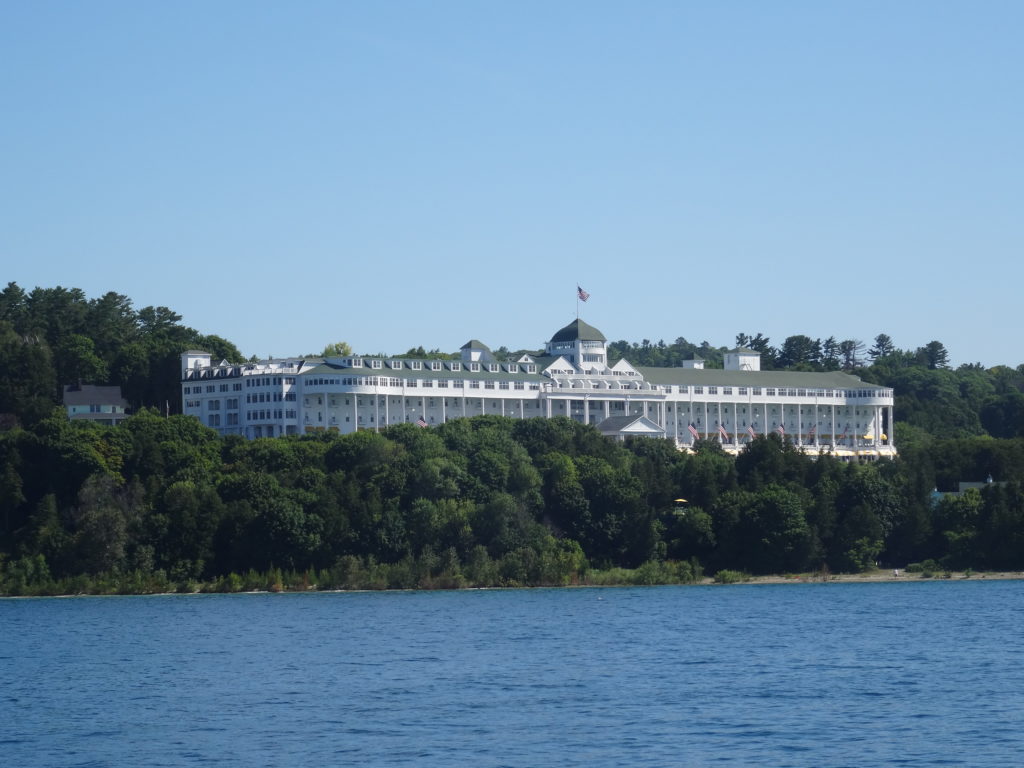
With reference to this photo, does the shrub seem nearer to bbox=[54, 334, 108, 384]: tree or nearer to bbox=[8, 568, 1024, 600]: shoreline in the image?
bbox=[8, 568, 1024, 600]: shoreline

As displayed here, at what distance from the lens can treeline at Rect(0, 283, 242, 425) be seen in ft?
473

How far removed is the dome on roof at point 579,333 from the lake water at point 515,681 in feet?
235

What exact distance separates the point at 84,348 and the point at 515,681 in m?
101

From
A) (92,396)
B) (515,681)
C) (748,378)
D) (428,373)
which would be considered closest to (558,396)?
(428,373)

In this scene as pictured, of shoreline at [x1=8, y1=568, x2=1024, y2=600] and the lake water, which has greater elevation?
shoreline at [x1=8, y1=568, x2=1024, y2=600]

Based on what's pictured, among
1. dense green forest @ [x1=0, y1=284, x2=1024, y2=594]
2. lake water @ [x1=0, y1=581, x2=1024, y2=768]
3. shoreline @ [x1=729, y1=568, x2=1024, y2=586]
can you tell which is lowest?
lake water @ [x1=0, y1=581, x2=1024, y2=768]

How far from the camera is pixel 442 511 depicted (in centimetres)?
10556

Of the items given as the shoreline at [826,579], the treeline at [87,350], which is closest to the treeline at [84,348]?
the treeline at [87,350]

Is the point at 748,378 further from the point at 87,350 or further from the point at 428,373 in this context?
the point at 87,350

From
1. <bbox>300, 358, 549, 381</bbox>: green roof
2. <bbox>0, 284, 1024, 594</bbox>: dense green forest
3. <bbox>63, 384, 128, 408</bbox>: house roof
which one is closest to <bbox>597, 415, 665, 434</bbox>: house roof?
<bbox>300, 358, 549, 381</bbox>: green roof

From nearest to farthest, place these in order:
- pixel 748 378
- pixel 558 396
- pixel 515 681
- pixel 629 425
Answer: pixel 515 681
pixel 629 425
pixel 558 396
pixel 748 378

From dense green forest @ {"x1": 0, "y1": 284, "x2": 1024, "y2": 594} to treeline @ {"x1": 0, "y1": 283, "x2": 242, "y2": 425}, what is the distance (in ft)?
85.0

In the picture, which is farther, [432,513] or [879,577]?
[879,577]

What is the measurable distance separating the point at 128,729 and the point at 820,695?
22.3m
